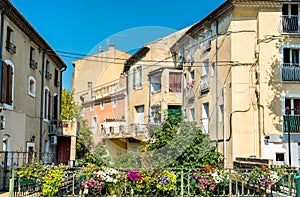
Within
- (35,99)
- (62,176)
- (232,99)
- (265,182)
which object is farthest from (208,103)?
(62,176)

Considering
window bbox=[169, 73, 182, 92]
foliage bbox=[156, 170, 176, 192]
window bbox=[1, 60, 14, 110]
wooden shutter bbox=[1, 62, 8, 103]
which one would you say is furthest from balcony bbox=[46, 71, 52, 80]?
foliage bbox=[156, 170, 176, 192]

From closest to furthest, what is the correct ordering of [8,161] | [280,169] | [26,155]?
[280,169] → [8,161] → [26,155]

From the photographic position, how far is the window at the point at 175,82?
45.8 feet

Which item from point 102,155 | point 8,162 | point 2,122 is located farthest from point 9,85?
point 102,155

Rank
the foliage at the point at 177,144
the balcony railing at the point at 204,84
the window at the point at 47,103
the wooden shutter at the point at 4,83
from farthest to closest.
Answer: the window at the point at 47,103, the balcony railing at the point at 204,84, the wooden shutter at the point at 4,83, the foliage at the point at 177,144

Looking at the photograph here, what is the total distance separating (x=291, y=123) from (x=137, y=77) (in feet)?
29.6

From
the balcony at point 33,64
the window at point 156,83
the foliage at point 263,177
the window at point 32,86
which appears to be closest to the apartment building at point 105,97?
the window at point 156,83

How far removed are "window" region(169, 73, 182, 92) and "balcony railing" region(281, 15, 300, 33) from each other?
231 inches

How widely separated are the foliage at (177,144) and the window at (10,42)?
6.54 m

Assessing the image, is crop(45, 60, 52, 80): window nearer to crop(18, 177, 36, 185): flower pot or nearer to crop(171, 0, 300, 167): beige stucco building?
crop(171, 0, 300, 167): beige stucco building

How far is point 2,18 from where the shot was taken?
13.9m

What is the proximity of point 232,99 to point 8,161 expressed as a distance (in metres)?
9.69

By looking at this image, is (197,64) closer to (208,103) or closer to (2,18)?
(208,103)

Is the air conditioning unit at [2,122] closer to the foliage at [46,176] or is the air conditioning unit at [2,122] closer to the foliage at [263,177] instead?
the foliage at [46,176]
